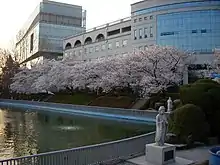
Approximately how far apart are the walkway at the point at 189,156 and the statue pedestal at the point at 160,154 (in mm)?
361

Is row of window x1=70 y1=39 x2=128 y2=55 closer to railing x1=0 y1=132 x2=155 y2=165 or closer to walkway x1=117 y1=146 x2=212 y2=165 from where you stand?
walkway x1=117 y1=146 x2=212 y2=165

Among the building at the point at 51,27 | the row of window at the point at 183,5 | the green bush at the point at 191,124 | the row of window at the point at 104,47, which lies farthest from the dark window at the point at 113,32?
the green bush at the point at 191,124

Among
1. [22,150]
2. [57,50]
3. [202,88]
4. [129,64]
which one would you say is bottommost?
[22,150]

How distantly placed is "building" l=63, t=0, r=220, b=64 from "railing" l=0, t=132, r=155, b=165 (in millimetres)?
47932

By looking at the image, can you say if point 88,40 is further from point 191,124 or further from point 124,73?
point 191,124

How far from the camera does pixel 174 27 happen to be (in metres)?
66.5

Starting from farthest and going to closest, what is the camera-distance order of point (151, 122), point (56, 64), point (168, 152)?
1. point (56, 64)
2. point (151, 122)
3. point (168, 152)

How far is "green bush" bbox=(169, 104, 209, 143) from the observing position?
1548 cm

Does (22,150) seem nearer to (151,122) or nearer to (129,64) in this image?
(151,122)

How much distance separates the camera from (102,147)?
11852 mm

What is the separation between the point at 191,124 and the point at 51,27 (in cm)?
9956

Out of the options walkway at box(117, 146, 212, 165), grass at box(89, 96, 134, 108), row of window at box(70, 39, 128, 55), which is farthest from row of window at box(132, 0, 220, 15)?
walkway at box(117, 146, 212, 165)

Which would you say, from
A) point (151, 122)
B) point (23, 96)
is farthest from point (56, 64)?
point (151, 122)

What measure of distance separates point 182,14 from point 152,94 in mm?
31120
